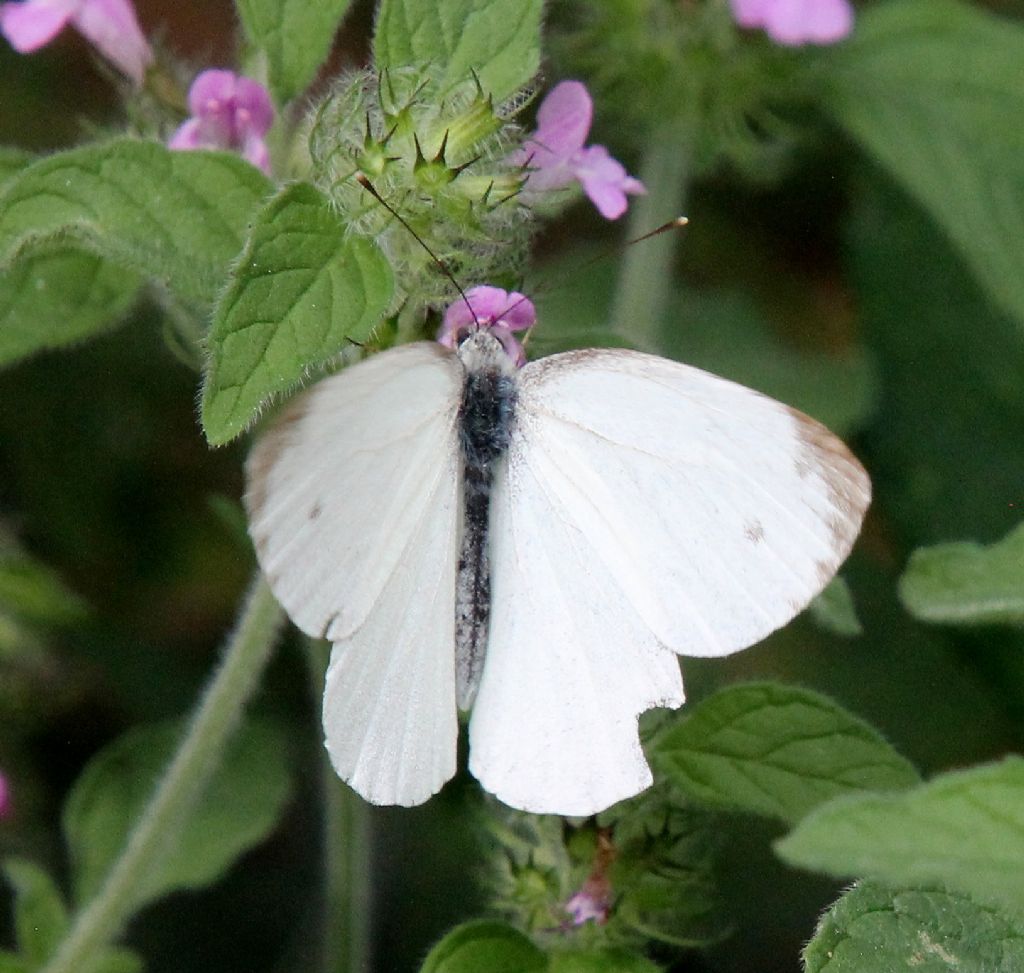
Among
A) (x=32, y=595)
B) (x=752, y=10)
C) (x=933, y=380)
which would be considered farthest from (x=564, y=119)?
(x=933, y=380)

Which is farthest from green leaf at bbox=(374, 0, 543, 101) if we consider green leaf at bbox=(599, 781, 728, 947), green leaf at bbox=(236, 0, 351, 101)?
green leaf at bbox=(599, 781, 728, 947)

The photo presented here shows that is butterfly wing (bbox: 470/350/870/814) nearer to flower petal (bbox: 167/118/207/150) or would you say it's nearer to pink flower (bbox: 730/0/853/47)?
flower petal (bbox: 167/118/207/150)

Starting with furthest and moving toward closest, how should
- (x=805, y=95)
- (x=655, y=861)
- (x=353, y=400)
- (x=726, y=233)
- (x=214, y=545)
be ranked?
(x=726, y=233) < (x=214, y=545) < (x=805, y=95) < (x=655, y=861) < (x=353, y=400)

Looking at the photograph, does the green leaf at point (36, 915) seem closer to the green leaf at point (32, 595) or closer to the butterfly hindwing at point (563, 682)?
the green leaf at point (32, 595)

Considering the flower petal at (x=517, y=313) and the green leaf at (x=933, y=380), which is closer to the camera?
the flower petal at (x=517, y=313)

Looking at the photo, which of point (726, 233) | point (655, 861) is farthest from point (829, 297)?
point (655, 861)

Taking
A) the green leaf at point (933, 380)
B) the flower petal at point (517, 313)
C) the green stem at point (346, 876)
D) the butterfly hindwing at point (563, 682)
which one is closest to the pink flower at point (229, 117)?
the flower petal at point (517, 313)

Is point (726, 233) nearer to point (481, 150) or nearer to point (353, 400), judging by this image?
point (481, 150)
